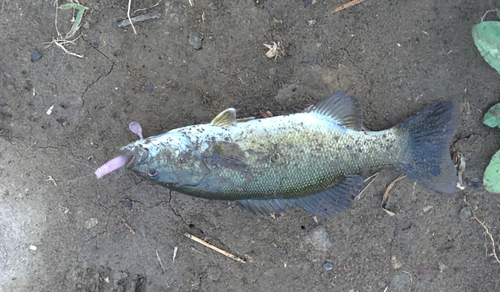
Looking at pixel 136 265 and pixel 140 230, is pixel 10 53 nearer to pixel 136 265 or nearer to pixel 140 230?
pixel 140 230

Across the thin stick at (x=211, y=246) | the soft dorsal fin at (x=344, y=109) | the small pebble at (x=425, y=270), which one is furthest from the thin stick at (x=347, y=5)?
the small pebble at (x=425, y=270)

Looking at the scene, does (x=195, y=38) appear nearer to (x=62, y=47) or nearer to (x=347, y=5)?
(x=62, y=47)

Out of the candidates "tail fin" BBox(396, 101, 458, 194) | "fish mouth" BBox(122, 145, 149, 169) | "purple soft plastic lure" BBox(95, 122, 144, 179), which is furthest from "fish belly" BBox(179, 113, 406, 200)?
"purple soft plastic lure" BBox(95, 122, 144, 179)

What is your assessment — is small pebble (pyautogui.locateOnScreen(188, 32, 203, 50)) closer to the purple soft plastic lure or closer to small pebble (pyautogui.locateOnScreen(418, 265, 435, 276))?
the purple soft plastic lure

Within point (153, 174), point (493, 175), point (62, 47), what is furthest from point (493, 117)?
point (62, 47)

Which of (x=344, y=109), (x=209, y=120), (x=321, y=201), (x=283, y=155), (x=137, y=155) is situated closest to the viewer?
(x=137, y=155)

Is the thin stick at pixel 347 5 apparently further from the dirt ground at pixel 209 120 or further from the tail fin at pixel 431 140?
the tail fin at pixel 431 140
